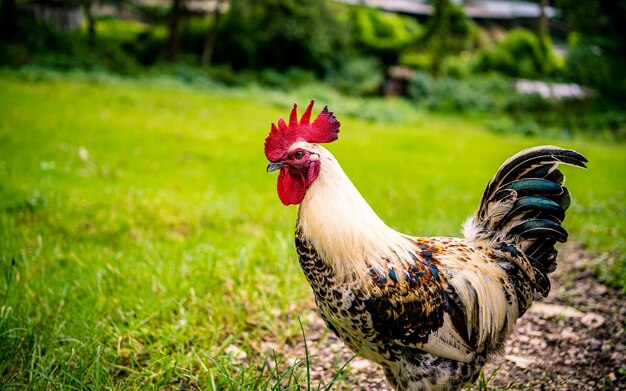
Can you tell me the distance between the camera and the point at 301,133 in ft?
8.21

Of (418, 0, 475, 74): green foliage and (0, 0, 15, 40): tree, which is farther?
(0, 0, 15, 40): tree

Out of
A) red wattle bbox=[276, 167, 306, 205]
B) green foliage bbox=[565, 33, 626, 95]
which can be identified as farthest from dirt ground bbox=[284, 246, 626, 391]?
green foliage bbox=[565, 33, 626, 95]

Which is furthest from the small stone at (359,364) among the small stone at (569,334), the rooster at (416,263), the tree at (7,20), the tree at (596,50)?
the tree at (7,20)

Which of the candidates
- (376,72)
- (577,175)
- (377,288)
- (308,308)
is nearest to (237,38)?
(376,72)

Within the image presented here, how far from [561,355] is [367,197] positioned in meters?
3.88

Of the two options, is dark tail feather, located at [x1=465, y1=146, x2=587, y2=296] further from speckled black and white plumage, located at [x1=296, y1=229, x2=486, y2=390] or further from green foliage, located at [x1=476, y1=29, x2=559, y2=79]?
green foliage, located at [x1=476, y1=29, x2=559, y2=79]

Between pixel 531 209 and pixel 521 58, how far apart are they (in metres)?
20.0

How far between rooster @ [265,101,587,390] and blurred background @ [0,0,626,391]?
1.17 ft

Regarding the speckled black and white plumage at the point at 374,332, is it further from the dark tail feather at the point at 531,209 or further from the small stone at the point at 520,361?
the small stone at the point at 520,361

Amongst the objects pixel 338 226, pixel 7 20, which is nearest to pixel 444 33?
pixel 7 20

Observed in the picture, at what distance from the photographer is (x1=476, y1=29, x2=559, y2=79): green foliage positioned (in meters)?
20.0

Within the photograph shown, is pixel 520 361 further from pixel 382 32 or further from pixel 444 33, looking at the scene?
pixel 382 32

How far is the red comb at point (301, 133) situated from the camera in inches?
97.7

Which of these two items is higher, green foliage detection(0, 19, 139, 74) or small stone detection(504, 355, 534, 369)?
small stone detection(504, 355, 534, 369)
